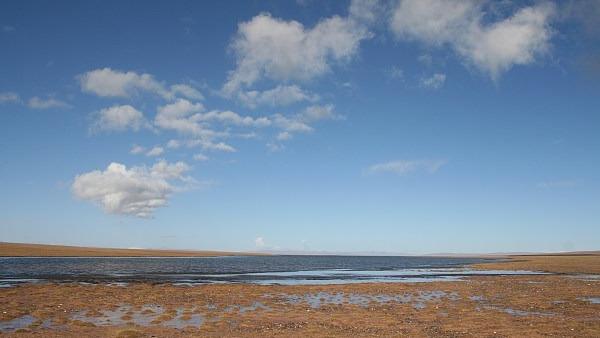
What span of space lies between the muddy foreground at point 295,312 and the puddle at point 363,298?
78 millimetres

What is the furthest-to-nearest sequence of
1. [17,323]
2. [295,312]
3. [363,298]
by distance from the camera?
[363,298], [295,312], [17,323]

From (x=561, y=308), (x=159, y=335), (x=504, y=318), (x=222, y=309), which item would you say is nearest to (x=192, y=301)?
(x=222, y=309)

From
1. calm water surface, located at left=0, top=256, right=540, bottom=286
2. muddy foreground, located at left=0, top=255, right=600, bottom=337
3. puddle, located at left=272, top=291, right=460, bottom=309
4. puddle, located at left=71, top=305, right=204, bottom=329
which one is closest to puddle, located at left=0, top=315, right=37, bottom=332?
muddy foreground, located at left=0, top=255, right=600, bottom=337

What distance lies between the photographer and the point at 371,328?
78.7ft

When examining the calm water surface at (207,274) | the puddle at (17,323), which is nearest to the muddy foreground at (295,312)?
the puddle at (17,323)

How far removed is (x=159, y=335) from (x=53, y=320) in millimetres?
8380

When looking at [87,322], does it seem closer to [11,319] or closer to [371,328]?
[11,319]

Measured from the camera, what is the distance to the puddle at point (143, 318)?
25312 millimetres

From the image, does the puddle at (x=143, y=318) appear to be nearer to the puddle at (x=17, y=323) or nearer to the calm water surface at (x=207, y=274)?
the puddle at (x=17, y=323)

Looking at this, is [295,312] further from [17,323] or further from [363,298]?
[17,323]

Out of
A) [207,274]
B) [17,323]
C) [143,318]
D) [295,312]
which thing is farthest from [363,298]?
[207,274]

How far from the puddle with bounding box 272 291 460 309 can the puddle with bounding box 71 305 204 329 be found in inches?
366

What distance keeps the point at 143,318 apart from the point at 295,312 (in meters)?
9.31

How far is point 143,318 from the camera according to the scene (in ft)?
88.7
